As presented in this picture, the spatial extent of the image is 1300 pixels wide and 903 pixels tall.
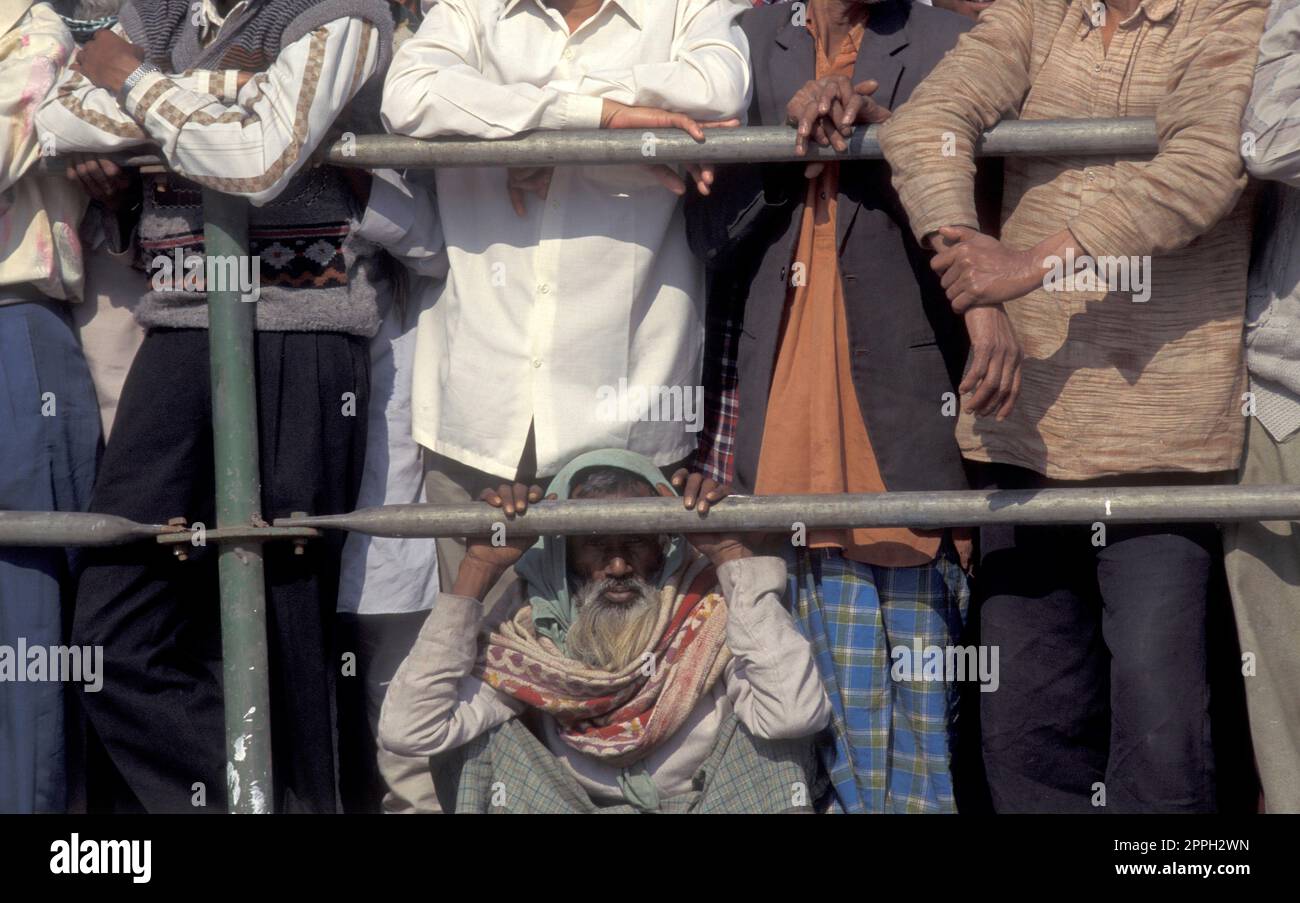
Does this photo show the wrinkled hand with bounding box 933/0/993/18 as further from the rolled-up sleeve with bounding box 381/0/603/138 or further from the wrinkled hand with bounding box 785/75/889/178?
the rolled-up sleeve with bounding box 381/0/603/138

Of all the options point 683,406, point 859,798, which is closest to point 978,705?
point 859,798

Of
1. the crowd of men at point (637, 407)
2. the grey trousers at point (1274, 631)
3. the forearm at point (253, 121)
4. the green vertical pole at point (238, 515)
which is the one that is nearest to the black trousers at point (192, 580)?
the crowd of men at point (637, 407)

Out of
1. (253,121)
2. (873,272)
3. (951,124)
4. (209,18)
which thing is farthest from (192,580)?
(951,124)

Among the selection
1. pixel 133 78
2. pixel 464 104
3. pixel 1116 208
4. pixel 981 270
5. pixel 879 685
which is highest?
pixel 133 78

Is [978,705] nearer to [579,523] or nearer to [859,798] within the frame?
[859,798]

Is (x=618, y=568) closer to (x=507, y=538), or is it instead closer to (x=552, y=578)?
(x=552, y=578)

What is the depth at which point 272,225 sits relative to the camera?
4.20 meters

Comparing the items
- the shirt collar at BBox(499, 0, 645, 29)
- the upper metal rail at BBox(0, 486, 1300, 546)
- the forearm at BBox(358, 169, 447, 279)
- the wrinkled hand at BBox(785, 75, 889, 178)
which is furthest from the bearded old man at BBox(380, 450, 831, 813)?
the shirt collar at BBox(499, 0, 645, 29)

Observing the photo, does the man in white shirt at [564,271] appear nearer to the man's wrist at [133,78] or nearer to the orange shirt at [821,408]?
the orange shirt at [821,408]

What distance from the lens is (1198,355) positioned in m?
3.87

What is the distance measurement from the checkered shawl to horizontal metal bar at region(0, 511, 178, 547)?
2.95 ft

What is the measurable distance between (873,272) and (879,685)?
3.18 feet

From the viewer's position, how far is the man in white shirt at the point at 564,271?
416 centimetres

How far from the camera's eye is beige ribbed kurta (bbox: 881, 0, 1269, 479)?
3.65 metres
